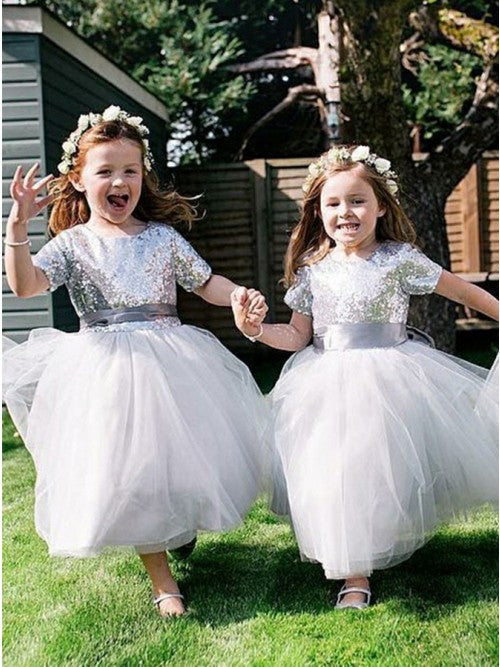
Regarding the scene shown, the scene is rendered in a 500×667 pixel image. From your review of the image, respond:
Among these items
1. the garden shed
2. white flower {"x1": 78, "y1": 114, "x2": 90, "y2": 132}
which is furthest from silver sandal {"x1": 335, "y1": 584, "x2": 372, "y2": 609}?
the garden shed

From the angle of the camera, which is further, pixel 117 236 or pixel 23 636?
pixel 117 236

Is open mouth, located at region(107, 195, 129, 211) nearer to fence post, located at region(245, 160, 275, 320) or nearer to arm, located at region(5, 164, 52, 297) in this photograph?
arm, located at region(5, 164, 52, 297)

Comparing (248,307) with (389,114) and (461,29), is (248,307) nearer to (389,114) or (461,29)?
(389,114)

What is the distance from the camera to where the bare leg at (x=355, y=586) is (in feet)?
8.08

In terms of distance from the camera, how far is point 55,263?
2.66m

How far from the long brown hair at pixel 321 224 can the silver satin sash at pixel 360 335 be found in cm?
28

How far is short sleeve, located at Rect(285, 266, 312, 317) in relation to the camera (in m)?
2.81

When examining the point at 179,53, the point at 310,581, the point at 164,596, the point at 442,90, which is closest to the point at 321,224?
the point at 310,581

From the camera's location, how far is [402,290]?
2.73m

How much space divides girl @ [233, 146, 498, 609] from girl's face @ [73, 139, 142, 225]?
50 cm

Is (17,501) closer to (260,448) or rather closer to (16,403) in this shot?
(16,403)

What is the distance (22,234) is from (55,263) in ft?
0.63

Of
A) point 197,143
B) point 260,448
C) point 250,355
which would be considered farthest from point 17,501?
point 197,143

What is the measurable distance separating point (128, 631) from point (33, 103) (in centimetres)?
476
